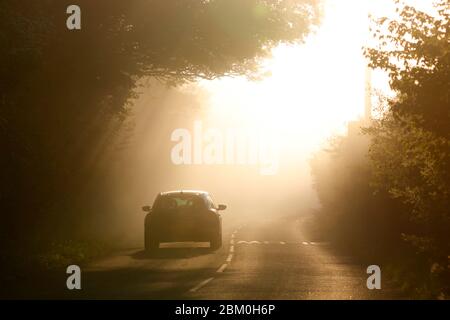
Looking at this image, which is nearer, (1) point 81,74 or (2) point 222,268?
(2) point 222,268

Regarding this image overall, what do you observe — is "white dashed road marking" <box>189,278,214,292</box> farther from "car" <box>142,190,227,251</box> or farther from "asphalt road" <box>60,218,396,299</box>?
"car" <box>142,190,227,251</box>

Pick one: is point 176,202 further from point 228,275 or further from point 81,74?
point 228,275

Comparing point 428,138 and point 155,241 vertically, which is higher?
point 428,138

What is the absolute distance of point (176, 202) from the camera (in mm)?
30156

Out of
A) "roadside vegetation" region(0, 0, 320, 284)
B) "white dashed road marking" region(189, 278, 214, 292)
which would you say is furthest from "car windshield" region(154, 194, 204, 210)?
"white dashed road marking" region(189, 278, 214, 292)

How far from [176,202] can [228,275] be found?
9.27 metres

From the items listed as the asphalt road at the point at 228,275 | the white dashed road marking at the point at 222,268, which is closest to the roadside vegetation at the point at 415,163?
the asphalt road at the point at 228,275

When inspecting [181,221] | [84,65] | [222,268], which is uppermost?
[84,65]

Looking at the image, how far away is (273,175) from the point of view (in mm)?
166000

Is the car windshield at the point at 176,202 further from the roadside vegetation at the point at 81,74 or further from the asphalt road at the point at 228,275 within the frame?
the roadside vegetation at the point at 81,74

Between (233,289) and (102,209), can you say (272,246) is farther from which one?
(233,289)

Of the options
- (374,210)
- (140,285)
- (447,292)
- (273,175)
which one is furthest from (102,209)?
(273,175)

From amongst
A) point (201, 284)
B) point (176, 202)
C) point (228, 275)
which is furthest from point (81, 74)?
point (201, 284)

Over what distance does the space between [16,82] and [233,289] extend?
6917 millimetres
